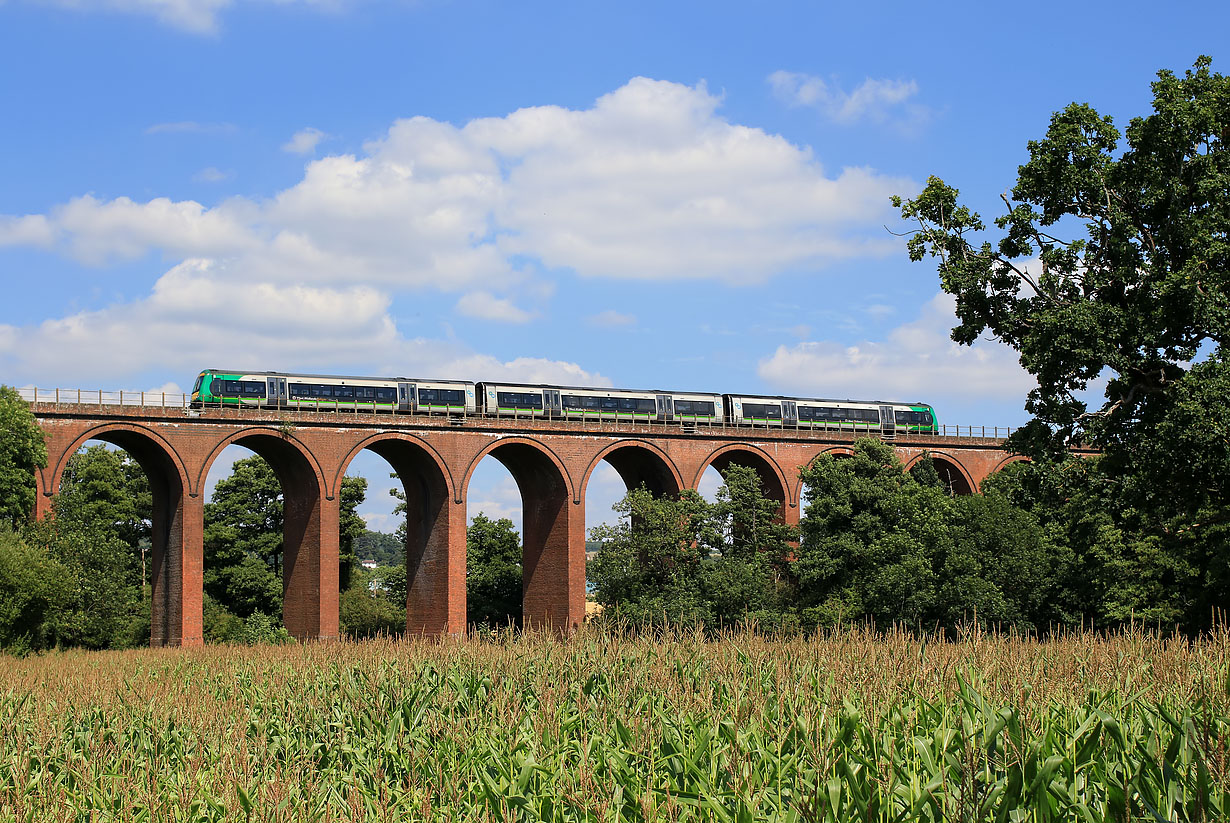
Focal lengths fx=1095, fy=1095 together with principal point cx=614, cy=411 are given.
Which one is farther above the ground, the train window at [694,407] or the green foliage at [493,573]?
the train window at [694,407]

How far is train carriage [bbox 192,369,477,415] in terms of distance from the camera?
44.0 m

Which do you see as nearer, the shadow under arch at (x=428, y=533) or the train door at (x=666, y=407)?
the shadow under arch at (x=428, y=533)

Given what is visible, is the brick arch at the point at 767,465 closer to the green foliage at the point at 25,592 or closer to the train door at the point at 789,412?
the train door at the point at 789,412

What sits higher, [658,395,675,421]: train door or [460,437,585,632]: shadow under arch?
[658,395,675,421]: train door

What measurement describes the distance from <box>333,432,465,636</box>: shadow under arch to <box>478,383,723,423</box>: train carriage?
412cm

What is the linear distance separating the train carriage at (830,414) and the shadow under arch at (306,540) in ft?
65.4

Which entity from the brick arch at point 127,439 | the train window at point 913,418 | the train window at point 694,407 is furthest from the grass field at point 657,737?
the train window at point 913,418

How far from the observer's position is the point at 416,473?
47531 millimetres

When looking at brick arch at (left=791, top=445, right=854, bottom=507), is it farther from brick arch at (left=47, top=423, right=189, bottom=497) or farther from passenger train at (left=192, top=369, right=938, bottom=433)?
brick arch at (left=47, top=423, right=189, bottom=497)

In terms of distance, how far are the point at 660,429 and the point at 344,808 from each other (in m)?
41.6

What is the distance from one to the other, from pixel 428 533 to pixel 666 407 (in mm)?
12656

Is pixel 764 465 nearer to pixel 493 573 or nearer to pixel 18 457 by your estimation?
pixel 493 573

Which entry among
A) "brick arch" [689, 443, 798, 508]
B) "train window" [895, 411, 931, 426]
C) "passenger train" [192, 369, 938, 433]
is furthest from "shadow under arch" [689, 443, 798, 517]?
"train window" [895, 411, 931, 426]

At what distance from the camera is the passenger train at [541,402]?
1750 inches
